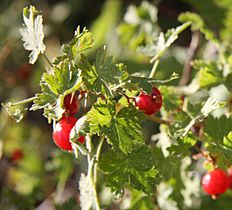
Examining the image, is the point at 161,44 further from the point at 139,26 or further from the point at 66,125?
the point at 139,26

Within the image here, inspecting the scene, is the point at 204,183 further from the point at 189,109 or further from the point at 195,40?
the point at 195,40

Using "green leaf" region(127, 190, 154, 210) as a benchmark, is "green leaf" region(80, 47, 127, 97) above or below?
above

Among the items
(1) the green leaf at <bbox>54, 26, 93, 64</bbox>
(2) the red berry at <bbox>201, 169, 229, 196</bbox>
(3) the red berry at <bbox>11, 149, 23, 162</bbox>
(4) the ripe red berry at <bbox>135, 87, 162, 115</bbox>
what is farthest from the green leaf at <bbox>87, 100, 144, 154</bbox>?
(3) the red berry at <bbox>11, 149, 23, 162</bbox>

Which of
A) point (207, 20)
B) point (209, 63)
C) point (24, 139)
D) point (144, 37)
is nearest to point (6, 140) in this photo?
point (24, 139)

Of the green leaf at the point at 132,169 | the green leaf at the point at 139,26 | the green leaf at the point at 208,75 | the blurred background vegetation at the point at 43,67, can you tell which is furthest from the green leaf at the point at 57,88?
the green leaf at the point at 139,26

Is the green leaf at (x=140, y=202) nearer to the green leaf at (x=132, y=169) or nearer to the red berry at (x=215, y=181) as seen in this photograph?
the red berry at (x=215, y=181)

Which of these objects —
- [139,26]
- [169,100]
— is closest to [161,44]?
[169,100]

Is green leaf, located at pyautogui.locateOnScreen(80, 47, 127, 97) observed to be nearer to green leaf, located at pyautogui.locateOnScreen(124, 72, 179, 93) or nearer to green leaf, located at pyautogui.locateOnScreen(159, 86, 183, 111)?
green leaf, located at pyautogui.locateOnScreen(124, 72, 179, 93)
